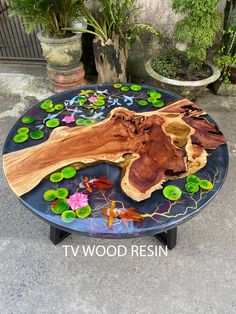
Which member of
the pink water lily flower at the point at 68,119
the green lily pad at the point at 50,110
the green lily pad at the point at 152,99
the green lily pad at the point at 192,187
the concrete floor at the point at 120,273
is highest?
the green lily pad at the point at 50,110

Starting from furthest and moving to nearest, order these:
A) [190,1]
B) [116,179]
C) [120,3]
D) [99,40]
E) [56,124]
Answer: [99,40], [120,3], [190,1], [56,124], [116,179]

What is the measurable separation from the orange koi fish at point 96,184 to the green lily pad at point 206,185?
0.40 meters

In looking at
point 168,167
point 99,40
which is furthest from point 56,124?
point 99,40

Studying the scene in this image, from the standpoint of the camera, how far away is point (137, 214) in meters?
1.14

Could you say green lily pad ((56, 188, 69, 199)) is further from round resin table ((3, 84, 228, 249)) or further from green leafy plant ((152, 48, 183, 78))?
green leafy plant ((152, 48, 183, 78))

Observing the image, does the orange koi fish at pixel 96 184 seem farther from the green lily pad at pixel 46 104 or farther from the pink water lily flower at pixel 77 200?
the green lily pad at pixel 46 104

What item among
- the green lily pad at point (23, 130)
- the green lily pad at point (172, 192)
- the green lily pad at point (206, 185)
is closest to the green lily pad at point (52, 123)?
the green lily pad at point (23, 130)

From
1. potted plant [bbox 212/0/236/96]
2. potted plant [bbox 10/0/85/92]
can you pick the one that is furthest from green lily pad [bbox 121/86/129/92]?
potted plant [bbox 212/0/236/96]

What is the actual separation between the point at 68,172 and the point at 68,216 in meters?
0.23

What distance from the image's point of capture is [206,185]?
124 cm

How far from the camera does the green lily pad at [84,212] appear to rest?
1140 millimetres

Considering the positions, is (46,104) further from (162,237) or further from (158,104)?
(162,237)

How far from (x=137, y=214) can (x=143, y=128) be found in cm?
54

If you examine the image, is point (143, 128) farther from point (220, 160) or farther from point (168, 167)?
point (220, 160)
